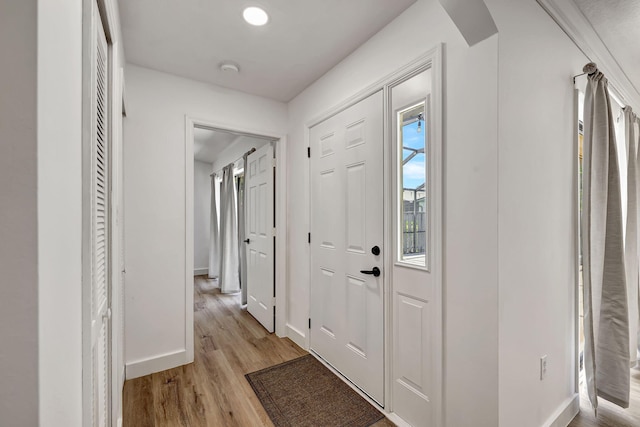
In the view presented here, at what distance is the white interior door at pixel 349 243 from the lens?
1914 millimetres

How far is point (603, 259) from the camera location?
176cm

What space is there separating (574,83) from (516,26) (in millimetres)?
811

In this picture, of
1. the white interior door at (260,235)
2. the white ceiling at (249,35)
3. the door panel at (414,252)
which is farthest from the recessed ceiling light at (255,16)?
the white interior door at (260,235)

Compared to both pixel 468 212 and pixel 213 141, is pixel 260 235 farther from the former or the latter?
pixel 468 212

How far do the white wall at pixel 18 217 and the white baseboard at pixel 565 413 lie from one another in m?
2.24

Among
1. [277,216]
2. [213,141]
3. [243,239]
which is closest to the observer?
[277,216]

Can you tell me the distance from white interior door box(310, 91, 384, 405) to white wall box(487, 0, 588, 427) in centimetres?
73

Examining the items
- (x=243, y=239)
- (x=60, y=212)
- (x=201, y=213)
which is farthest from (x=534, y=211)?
(x=201, y=213)

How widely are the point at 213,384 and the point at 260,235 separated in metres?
1.58

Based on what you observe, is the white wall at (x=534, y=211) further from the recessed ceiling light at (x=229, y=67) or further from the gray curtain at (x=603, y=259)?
the recessed ceiling light at (x=229, y=67)

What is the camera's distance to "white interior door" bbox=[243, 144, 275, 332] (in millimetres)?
3094

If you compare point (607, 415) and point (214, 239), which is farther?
point (214, 239)

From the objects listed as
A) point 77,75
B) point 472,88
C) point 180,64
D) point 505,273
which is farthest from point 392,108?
point 180,64

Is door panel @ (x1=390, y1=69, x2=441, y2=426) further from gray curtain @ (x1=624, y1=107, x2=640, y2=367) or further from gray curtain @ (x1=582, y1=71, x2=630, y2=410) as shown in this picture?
gray curtain @ (x1=624, y1=107, x2=640, y2=367)
